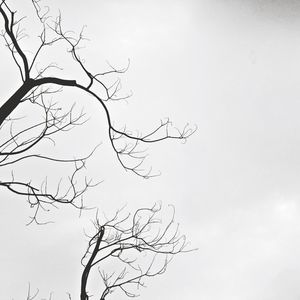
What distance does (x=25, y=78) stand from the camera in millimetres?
5680

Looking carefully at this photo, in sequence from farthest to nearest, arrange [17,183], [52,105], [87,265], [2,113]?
[87,265], [52,105], [17,183], [2,113]

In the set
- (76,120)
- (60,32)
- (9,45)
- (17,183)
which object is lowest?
(17,183)

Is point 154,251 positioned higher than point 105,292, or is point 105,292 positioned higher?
point 154,251

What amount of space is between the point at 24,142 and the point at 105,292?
10.8 feet

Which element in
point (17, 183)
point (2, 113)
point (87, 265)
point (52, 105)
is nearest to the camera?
point (2, 113)

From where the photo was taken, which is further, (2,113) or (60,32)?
(60,32)

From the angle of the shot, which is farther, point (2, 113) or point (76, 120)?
point (76, 120)

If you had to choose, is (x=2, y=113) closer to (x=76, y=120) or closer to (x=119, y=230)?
(x=76, y=120)

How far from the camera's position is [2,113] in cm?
541

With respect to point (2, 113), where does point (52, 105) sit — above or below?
above

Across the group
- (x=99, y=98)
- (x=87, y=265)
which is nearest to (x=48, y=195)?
(x=99, y=98)

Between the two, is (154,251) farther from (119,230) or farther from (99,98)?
(99,98)

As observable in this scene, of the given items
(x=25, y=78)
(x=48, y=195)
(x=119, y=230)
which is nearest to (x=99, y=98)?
(x=25, y=78)

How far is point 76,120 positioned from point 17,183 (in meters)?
1.08
